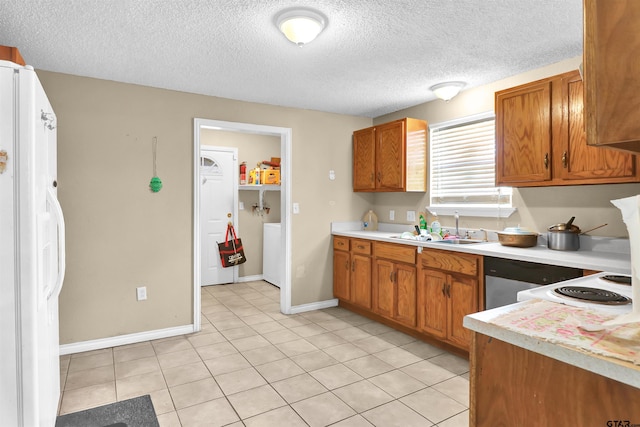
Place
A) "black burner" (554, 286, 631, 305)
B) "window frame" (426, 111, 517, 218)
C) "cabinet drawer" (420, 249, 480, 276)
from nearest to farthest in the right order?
"black burner" (554, 286, 631, 305) < "cabinet drawer" (420, 249, 480, 276) < "window frame" (426, 111, 517, 218)

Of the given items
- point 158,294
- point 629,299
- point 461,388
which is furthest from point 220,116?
point 629,299

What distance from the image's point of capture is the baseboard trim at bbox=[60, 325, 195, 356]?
3118 mm

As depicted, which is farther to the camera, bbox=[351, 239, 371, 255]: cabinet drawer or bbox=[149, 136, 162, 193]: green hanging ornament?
bbox=[351, 239, 371, 255]: cabinet drawer

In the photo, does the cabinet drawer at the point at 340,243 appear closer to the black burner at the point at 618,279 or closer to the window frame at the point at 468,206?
the window frame at the point at 468,206

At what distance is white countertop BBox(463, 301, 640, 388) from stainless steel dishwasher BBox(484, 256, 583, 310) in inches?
57.6

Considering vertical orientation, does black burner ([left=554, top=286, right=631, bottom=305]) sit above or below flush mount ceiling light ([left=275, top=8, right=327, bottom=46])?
below

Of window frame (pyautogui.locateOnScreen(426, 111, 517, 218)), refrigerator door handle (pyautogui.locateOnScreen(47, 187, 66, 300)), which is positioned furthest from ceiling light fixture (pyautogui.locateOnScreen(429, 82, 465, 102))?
refrigerator door handle (pyautogui.locateOnScreen(47, 187, 66, 300))

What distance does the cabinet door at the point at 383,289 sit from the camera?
143 inches

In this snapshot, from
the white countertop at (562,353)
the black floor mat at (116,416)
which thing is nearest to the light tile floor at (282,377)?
the black floor mat at (116,416)

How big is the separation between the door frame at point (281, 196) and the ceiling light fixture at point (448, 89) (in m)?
1.67

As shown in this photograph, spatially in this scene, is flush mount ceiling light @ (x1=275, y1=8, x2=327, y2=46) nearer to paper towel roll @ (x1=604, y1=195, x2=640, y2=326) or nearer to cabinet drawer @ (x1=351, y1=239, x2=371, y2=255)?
Result: paper towel roll @ (x1=604, y1=195, x2=640, y2=326)

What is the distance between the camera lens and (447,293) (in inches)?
120

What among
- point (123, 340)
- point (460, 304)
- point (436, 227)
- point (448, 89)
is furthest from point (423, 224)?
point (123, 340)

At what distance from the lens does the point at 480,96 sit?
135 inches
